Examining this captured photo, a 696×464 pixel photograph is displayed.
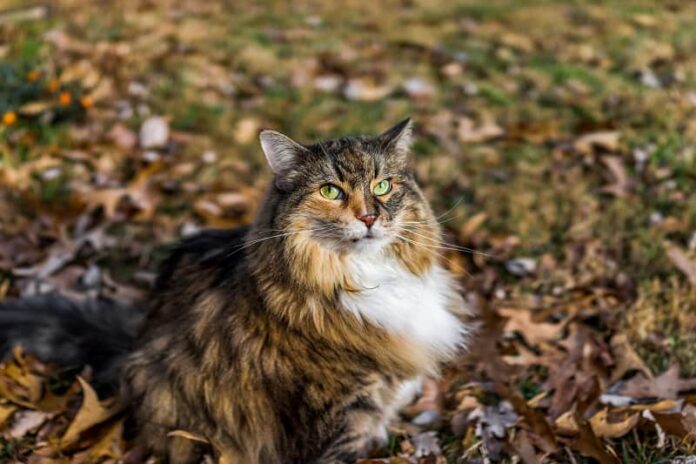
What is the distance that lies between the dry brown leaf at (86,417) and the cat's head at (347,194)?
4.11 ft

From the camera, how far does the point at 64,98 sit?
17.7 feet

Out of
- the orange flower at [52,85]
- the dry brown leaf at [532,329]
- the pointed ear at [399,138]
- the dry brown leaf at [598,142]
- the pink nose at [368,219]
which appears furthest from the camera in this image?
the orange flower at [52,85]

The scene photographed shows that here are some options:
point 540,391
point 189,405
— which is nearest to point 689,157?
point 540,391

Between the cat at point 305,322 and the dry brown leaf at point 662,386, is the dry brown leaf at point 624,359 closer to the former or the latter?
the dry brown leaf at point 662,386

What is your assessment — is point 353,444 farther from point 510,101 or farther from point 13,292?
point 510,101

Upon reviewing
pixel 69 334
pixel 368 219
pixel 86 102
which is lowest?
pixel 69 334

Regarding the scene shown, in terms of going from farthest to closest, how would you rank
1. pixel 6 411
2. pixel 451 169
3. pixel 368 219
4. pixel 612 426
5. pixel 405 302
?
pixel 451 169 → pixel 6 411 → pixel 612 426 → pixel 405 302 → pixel 368 219

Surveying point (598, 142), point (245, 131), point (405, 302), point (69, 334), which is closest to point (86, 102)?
point (245, 131)

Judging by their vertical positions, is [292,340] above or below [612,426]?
above

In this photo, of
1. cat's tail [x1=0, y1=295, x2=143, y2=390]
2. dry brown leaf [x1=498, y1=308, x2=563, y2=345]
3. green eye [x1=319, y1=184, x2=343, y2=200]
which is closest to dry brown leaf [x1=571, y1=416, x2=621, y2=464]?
dry brown leaf [x1=498, y1=308, x2=563, y2=345]

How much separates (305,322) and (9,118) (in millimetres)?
3274

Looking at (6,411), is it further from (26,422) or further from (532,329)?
(532,329)

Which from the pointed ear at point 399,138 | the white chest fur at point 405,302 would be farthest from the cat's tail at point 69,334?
the pointed ear at point 399,138

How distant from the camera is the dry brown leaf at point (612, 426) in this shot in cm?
310
